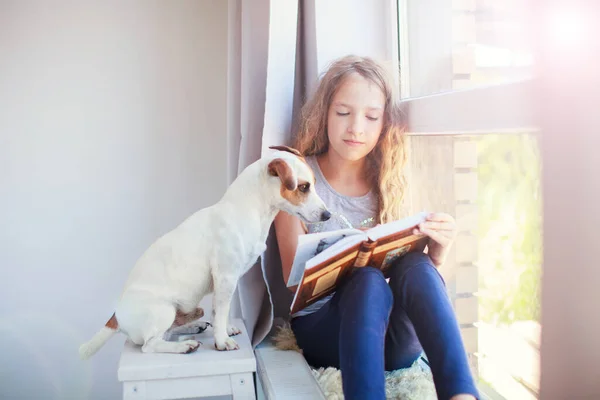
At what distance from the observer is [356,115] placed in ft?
3.84

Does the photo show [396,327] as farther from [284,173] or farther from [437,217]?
[284,173]

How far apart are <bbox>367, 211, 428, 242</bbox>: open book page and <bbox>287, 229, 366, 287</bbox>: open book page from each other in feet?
0.06

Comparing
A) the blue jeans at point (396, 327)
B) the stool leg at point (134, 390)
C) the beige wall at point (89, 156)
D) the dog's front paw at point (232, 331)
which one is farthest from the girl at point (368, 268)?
the beige wall at point (89, 156)

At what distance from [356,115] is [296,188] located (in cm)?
25

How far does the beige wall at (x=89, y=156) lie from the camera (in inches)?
70.9

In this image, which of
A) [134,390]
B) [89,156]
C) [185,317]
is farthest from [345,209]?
[89,156]

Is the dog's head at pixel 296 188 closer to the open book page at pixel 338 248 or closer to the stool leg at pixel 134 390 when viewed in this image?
the open book page at pixel 338 248

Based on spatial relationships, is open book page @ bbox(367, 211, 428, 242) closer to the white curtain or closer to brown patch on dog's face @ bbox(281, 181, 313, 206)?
brown patch on dog's face @ bbox(281, 181, 313, 206)

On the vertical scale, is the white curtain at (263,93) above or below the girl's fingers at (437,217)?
above

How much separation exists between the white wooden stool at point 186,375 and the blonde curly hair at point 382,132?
410 millimetres

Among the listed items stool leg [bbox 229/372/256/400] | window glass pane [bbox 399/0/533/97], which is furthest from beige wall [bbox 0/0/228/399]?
stool leg [bbox 229/372/256/400]

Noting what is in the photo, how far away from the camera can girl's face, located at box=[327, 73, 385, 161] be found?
46.1 inches

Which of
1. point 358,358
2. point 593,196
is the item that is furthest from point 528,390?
point 593,196

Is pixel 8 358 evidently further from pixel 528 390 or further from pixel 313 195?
pixel 528 390
